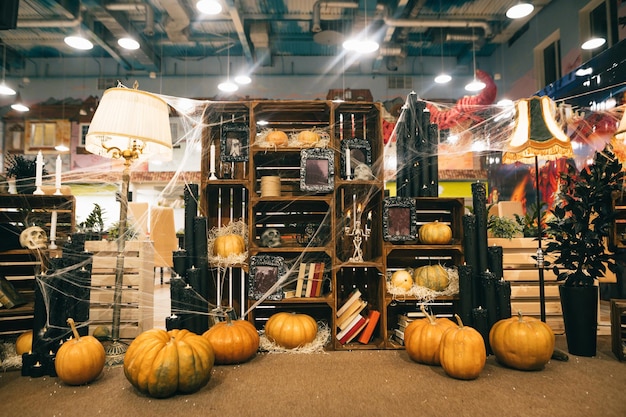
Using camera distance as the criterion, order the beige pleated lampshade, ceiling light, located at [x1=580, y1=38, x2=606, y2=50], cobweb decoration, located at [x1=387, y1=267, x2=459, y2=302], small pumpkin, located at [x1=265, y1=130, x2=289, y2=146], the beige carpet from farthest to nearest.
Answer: ceiling light, located at [x1=580, y1=38, x2=606, y2=50], small pumpkin, located at [x1=265, y1=130, x2=289, y2=146], cobweb decoration, located at [x1=387, y1=267, x2=459, y2=302], the beige pleated lampshade, the beige carpet

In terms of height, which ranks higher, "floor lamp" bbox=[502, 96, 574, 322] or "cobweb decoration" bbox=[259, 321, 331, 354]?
"floor lamp" bbox=[502, 96, 574, 322]

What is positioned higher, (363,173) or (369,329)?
(363,173)

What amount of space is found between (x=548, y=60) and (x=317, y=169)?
274 inches

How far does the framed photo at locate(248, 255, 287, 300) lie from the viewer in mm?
3221

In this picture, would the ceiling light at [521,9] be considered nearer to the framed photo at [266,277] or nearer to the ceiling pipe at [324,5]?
the ceiling pipe at [324,5]

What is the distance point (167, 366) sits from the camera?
226 centimetres

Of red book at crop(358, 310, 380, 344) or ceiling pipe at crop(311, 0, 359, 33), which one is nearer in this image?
red book at crop(358, 310, 380, 344)

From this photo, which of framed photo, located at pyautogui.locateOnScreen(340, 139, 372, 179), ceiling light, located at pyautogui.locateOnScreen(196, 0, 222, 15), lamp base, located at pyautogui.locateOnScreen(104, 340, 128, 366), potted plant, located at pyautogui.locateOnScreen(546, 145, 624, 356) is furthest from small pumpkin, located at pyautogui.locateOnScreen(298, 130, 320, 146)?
ceiling light, located at pyautogui.locateOnScreen(196, 0, 222, 15)

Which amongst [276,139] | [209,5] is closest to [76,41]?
[209,5]

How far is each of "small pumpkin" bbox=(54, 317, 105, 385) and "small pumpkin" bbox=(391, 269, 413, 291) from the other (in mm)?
2192

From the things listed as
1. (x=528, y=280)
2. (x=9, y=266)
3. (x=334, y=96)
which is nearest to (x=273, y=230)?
(x=9, y=266)

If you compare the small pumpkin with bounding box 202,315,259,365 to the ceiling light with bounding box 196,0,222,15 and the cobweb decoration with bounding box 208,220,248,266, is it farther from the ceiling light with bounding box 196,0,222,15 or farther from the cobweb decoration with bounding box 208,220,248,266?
the ceiling light with bounding box 196,0,222,15

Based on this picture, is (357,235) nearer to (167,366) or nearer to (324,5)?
(167,366)

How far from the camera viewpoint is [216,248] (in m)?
3.38
